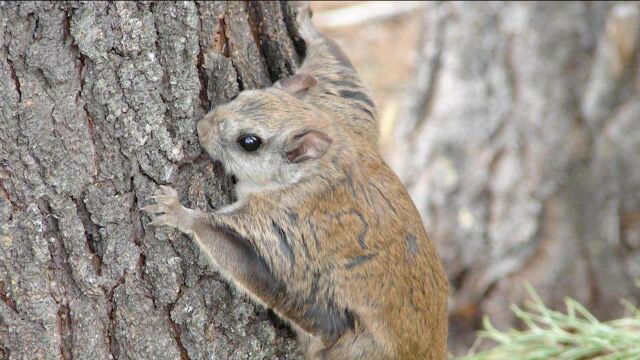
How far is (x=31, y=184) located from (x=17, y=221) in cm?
16

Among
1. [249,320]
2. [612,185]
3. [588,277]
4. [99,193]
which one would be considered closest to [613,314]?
[588,277]

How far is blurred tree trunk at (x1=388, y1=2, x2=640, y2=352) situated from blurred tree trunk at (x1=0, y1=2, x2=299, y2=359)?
11.4 ft

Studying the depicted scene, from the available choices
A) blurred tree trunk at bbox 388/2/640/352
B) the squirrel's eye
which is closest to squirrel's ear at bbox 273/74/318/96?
the squirrel's eye

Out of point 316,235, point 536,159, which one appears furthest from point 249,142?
point 536,159

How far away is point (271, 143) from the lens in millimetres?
4258

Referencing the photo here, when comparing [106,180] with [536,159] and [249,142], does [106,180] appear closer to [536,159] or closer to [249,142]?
[249,142]

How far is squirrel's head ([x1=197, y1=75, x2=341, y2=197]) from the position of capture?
4.13m

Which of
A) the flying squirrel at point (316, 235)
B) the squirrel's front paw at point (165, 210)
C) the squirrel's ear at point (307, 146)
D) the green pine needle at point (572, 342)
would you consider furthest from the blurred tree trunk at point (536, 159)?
the squirrel's front paw at point (165, 210)

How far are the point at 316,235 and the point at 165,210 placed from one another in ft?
2.13

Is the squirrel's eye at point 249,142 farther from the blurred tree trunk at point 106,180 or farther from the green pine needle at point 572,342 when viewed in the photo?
the green pine needle at point 572,342

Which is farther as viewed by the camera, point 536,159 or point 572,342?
point 536,159

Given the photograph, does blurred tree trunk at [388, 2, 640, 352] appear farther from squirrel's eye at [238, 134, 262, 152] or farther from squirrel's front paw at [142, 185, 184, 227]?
squirrel's front paw at [142, 185, 184, 227]

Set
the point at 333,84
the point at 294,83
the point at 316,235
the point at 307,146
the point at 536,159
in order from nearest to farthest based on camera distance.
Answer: the point at 316,235 → the point at 307,146 → the point at 294,83 → the point at 333,84 → the point at 536,159

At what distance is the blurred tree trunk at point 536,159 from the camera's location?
6.95 metres
